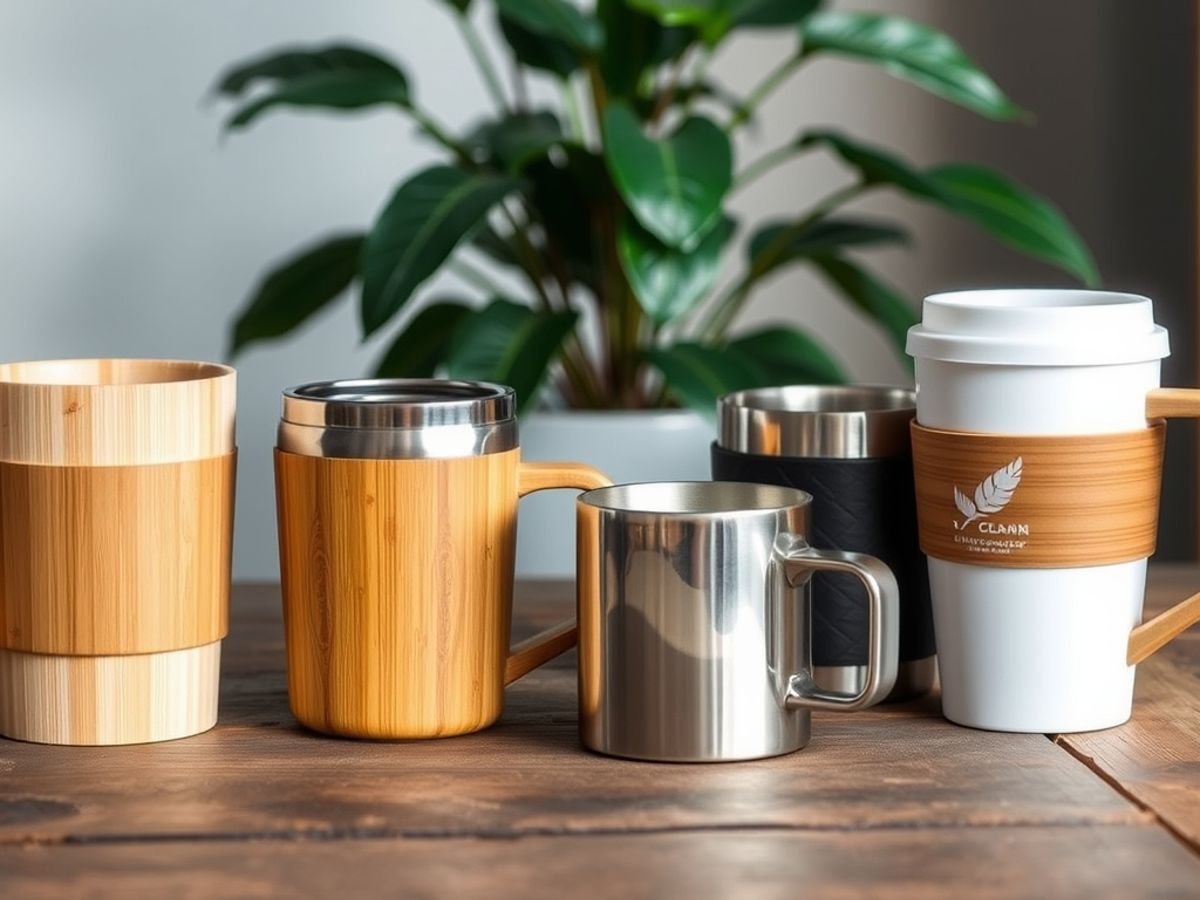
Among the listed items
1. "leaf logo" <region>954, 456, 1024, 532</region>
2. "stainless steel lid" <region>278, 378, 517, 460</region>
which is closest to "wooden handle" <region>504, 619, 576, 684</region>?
"stainless steel lid" <region>278, 378, 517, 460</region>

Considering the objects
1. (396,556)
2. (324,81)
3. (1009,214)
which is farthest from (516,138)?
(396,556)

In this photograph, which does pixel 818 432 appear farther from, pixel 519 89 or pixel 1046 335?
pixel 519 89

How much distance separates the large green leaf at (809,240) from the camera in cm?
186

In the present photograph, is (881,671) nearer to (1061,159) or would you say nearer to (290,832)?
(290,832)

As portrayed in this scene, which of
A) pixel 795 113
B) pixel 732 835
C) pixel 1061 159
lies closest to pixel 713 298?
pixel 795 113

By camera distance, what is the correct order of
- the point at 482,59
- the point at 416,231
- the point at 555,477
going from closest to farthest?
the point at 555,477 → the point at 416,231 → the point at 482,59

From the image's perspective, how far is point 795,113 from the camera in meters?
2.37

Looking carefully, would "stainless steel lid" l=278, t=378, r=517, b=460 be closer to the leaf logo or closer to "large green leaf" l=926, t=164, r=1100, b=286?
the leaf logo

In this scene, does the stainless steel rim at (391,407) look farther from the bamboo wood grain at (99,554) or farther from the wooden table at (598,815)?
the wooden table at (598,815)

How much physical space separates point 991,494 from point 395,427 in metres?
0.29

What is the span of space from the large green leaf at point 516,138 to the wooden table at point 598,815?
3.04 ft

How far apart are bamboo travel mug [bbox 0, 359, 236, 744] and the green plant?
0.62m

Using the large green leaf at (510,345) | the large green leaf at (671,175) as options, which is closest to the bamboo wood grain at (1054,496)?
the large green leaf at (671,175)

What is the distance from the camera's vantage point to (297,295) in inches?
73.7
